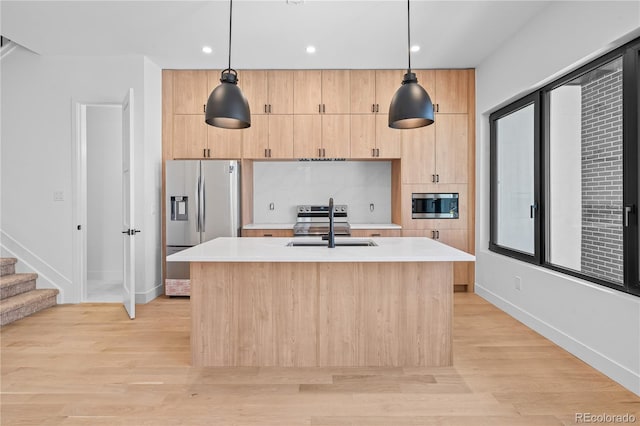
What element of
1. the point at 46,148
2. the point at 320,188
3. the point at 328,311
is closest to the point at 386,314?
the point at 328,311

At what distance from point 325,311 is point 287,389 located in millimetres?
546

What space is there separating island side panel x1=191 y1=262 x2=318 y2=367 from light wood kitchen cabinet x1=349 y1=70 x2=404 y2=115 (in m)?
2.83

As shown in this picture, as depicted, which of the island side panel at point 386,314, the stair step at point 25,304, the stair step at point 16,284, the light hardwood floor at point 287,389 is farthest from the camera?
the stair step at point 16,284

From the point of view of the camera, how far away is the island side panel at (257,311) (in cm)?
264

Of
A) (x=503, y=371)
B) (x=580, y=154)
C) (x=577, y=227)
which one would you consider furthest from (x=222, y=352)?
(x=580, y=154)

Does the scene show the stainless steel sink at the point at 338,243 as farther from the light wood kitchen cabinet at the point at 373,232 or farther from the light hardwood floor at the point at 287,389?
the light wood kitchen cabinet at the point at 373,232

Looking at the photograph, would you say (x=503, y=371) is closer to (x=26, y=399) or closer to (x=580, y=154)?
(x=580, y=154)

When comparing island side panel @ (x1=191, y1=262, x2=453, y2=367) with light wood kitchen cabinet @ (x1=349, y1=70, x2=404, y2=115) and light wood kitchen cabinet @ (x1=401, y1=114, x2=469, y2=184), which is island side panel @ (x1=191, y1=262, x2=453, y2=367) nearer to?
light wood kitchen cabinet @ (x1=401, y1=114, x2=469, y2=184)

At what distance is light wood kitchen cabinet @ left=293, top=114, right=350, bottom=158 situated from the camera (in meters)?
4.81

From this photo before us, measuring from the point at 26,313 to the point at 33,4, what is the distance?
9.45 feet

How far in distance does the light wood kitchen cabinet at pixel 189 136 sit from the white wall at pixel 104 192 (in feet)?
4.78

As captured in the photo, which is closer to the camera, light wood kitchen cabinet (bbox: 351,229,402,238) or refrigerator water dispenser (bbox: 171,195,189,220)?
refrigerator water dispenser (bbox: 171,195,189,220)

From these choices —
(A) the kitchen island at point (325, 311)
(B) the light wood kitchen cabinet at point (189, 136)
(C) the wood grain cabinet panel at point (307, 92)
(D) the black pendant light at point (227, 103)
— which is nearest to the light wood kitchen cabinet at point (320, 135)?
(C) the wood grain cabinet panel at point (307, 92)

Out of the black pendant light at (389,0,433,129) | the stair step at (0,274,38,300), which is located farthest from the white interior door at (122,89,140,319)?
the black pendant light at (389,0,433,129)
